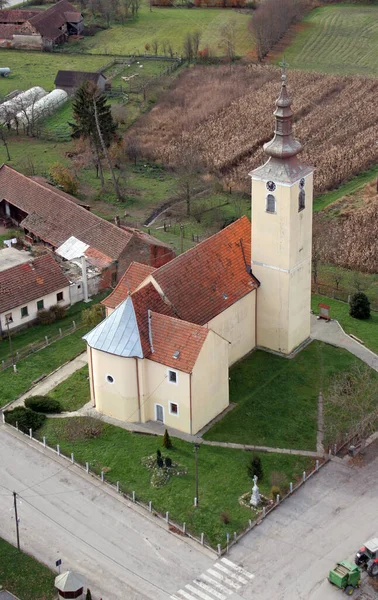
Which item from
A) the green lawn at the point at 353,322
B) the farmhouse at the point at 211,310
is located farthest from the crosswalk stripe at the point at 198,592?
the green lawn at the point at 353,322

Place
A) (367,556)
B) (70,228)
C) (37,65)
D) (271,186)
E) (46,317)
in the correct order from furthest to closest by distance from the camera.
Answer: (37,65) → (70,228) → (46,317) → (271,186) → (367,556)

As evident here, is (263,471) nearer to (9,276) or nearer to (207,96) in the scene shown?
(9,276)

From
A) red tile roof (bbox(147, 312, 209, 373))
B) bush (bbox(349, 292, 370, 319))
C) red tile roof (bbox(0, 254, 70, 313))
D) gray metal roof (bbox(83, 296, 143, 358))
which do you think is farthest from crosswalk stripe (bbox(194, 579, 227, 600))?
red tile roof (bbox(0, 254, 70, 313))

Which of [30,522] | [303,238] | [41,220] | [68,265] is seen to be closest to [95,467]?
[30,522]

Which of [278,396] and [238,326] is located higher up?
[238,326]

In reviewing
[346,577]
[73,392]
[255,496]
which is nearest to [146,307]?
[73,392]

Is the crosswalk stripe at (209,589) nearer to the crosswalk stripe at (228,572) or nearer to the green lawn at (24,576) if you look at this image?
the crosswalk stripe at (228,572)

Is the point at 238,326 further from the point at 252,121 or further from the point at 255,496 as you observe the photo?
the point at 252,121
